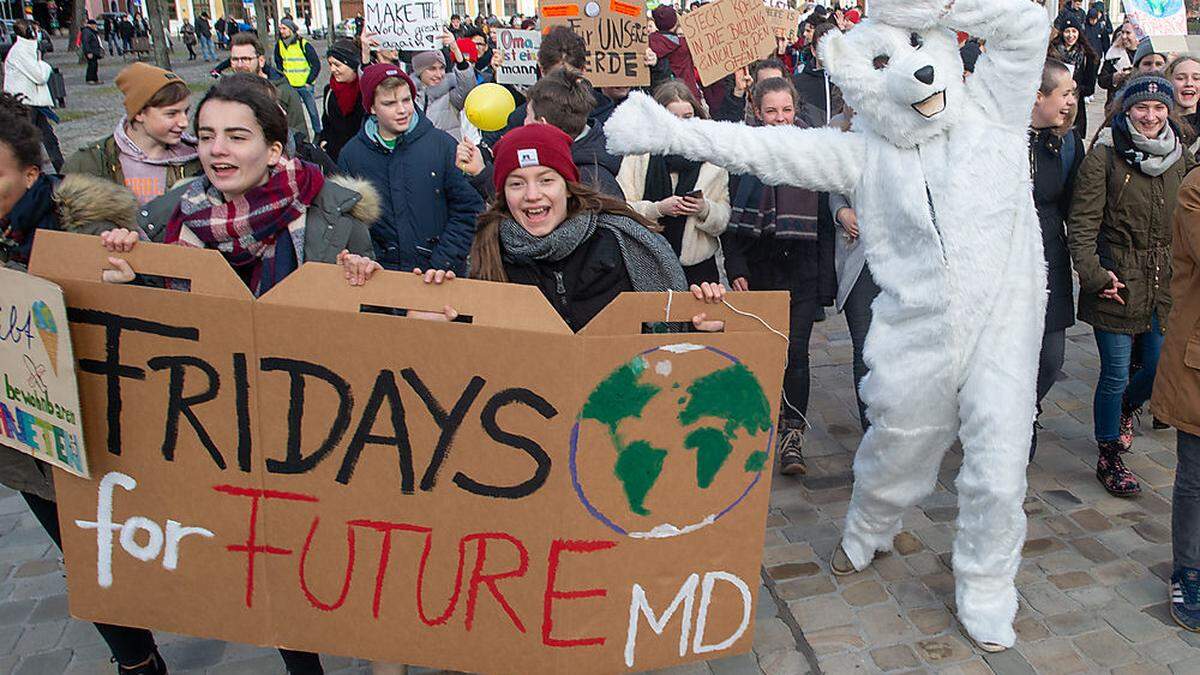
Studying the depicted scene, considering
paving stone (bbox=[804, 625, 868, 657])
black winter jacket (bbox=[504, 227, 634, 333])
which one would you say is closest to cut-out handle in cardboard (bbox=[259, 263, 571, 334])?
black winter jacket (bbox=[504, 227, 634, 333])

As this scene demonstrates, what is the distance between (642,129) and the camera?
3.17 m

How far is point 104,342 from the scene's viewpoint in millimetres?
2377

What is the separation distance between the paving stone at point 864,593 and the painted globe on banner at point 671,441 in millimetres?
1352

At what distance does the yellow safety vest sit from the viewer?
1189cm

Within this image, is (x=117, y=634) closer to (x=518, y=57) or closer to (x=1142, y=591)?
(x=1142, y=591)

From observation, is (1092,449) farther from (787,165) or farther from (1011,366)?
A: (787,165)

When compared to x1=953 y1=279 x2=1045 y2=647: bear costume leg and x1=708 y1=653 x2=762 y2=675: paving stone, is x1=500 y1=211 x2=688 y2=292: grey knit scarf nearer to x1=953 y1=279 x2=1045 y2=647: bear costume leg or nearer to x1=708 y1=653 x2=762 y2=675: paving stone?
x1=953 y1=279 x2=1045 y2=647: bear costume leg

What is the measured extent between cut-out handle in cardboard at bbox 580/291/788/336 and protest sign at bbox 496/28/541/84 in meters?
6.29

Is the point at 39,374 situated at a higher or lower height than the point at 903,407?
higher

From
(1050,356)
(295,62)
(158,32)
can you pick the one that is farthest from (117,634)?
(158,32)

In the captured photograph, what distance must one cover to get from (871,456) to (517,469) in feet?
5.25

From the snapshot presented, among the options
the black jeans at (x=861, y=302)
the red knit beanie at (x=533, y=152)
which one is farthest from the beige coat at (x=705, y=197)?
the red knit beanie at (x=533, y=152)

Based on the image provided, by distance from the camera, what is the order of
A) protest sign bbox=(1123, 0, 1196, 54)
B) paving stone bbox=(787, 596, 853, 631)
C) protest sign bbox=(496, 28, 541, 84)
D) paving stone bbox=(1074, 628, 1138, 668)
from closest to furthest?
paving stone bbox=(1074, 628, 1138, 668) < paving stone bbox=(787, 596, 853, 631) < protest sign bbox=(1123, 0, 1196, 54) < protest sign bbox=(496, 28, 541, 84)

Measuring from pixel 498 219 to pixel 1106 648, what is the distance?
7.84 feet
